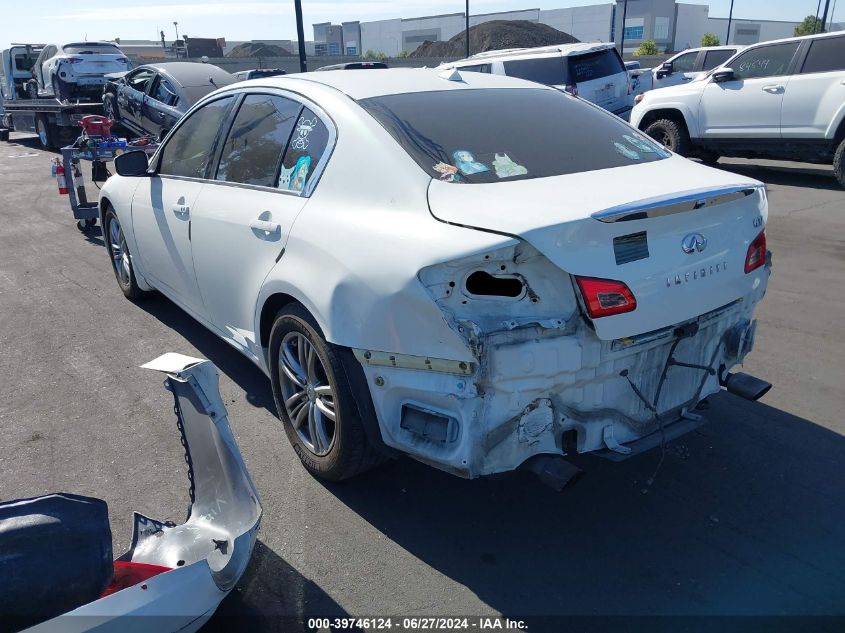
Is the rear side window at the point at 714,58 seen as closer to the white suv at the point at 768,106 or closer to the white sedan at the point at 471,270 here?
the white suv at the point at 768,106

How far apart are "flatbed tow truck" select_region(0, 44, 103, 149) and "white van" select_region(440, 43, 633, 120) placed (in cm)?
1008

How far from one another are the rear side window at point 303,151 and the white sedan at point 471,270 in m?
0.01

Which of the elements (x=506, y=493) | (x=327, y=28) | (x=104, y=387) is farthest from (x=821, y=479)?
(x=327, y=28)

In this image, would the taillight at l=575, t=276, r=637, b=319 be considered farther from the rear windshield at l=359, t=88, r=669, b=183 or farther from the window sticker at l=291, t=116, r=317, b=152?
the window sticker at l=291, t=116, r=317, b=152

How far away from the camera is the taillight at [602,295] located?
8.51 ft

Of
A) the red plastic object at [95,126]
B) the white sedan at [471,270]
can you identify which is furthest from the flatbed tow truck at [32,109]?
the white sedan at [471,270]

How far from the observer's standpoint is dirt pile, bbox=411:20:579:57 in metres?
59.6

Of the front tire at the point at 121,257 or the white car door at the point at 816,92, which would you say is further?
the white car door at the point at 816,92

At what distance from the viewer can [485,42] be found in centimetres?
6025

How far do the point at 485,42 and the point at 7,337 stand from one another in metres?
60.0

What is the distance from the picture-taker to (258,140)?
394 cm

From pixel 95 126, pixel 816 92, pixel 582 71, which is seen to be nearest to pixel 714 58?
pixel 582 71

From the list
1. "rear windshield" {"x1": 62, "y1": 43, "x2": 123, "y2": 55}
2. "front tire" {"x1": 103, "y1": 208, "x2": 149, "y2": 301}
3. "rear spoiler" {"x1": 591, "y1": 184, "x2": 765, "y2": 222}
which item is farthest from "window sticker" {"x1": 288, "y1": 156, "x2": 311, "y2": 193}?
"rear windshield" {"x1": 62, "y1": 43, "x2": 123, "y2": 55}

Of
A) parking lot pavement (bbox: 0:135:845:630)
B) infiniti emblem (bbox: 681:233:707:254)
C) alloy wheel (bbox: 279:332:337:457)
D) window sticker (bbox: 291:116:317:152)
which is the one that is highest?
window sticker (bbox: 291:116:317:152)
